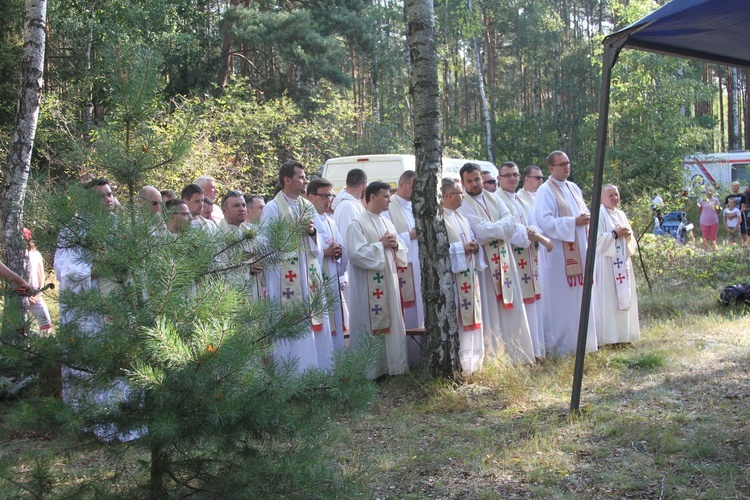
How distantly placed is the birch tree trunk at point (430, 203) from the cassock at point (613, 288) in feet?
8.38

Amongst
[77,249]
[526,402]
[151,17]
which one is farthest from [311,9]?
[77,249]

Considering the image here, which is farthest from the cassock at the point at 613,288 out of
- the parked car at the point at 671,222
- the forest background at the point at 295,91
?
the parked car at the point at 671,222

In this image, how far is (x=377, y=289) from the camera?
7254mm

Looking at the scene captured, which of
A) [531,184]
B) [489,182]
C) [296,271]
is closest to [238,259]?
[296,271]

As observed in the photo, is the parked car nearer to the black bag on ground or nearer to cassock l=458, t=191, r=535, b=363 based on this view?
the black bag on ground

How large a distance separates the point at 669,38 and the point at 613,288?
3563 millimetres

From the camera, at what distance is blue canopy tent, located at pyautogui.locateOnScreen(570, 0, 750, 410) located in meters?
4.73

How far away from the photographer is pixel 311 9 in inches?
966

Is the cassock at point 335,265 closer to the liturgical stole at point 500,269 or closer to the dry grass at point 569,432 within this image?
the dry grass at point 569,432

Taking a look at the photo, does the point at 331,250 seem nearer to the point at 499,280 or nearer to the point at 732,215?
the point at 499,280

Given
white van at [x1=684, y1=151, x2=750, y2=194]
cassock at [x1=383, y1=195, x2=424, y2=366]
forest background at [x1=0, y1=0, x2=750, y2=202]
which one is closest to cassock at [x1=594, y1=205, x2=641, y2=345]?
cassock at [x1=383, y1=195, x2=424, y2=366]

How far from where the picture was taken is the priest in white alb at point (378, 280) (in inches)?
282

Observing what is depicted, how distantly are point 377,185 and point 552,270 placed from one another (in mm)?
2294

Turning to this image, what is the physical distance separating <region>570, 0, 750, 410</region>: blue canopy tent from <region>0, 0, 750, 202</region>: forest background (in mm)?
2924
